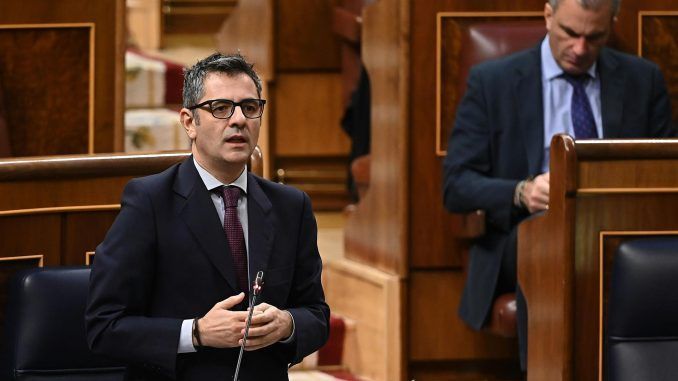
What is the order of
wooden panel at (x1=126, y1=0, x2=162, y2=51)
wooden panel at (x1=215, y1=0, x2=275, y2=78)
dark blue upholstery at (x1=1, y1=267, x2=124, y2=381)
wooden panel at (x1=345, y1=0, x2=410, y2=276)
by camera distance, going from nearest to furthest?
dark blue upholstery at (x1=1, y1=267, x2=124, y2=381) < wooden panel at (x1=345, y1=0, x2=410, y2=276) < wooden panel at (x1=215, y1=0, x2=275, y2=78) < wooden panel at (x1=126, y1=0, x2=162, y2=51)

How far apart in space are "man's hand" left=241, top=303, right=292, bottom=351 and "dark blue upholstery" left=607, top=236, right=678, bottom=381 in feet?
1.13

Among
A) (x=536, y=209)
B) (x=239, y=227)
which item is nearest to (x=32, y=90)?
(x=536, y=209)

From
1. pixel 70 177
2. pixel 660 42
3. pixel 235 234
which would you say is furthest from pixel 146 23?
pixel 235 234

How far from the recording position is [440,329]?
5.07 feet

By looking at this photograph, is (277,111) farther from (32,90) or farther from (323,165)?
(32,90)

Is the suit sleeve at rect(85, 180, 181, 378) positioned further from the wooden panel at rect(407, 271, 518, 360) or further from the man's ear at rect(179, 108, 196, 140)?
the wooden panel at rect(407, 271, 518, 360)

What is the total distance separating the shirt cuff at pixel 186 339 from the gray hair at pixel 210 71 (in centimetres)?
13

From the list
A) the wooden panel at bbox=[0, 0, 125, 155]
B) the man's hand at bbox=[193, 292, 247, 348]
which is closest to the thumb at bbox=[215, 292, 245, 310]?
the man's hand at bbox=[193, 292, 247, 348]

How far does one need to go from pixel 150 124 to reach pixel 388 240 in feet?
1.64

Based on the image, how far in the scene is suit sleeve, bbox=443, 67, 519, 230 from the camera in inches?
54.3

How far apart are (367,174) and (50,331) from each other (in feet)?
2.45

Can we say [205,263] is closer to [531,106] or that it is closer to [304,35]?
[531,106]

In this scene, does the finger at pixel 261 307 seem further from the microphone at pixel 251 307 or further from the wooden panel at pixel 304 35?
the wooden panel at pixel 304 35

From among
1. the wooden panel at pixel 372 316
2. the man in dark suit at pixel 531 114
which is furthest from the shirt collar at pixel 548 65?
the wooden panel at pixel 372 316
